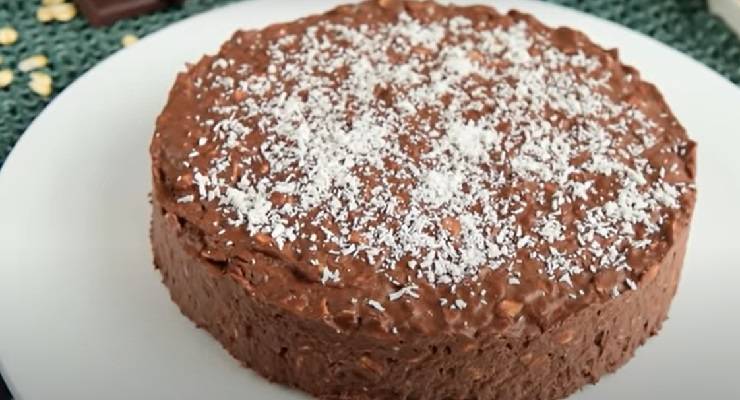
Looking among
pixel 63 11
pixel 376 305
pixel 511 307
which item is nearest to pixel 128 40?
pixel 63 11

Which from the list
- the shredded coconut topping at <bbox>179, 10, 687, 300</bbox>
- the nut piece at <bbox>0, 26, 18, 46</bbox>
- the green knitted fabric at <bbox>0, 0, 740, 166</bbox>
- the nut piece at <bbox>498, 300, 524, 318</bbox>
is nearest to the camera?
the nut piece at <bbox>498, 300, 524, 318</bbox>

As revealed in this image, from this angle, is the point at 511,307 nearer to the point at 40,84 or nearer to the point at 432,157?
the point at 432,157

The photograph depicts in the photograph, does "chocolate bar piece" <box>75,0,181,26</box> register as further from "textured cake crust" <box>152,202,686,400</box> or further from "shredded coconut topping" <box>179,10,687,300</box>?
"textured cake crust" <box>152,202,686,400</box>

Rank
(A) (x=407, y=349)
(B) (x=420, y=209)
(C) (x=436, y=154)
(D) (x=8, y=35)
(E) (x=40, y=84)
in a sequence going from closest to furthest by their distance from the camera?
(A) (x=407, y=349) → (B) (x=420, y=209) → (C) (x=436, y=154) → (E) (x=40, y=84) → (D) (x=8, y=35)

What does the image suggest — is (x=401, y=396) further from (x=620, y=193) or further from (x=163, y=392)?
(x=620, y=193)

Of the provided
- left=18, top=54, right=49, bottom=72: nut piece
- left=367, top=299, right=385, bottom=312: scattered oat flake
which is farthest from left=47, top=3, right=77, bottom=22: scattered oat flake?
left=367, top=299, right=385, bottom=312: scattered oat flake

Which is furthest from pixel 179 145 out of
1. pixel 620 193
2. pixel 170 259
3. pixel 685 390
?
pixel 685 390
